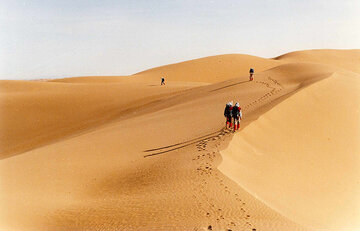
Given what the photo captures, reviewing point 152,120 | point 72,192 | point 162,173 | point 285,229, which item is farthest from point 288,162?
point 152,120

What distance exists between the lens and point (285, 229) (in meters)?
5.66

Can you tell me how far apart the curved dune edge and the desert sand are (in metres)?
0.04

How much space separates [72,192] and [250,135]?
6.07 metres

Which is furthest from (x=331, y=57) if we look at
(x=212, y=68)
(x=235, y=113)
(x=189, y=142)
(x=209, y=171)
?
(x=209, y=171)

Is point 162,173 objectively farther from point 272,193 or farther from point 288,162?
point 288,162

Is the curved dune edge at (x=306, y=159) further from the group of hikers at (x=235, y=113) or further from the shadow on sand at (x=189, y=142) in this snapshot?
the shadow on sand at (x=189, y=142)

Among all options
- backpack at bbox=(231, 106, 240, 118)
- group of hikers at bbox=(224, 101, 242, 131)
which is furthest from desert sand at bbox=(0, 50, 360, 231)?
backpack at bbox=(231, 106, 240, 118)

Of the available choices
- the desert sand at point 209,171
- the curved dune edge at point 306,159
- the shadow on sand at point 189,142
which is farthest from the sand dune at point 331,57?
the shadow on sand at point 189,142

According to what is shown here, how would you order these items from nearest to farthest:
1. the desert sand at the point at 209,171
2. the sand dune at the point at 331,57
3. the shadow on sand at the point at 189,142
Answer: the desert sand at the point at 209,171
the shadow on sand at the point at 189,142
the sand dune at the point at 331,57

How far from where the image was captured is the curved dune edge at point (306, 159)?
A: 7.95m

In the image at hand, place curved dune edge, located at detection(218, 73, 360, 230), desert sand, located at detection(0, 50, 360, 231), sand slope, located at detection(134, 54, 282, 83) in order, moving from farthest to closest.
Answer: sand slope, located at detection(134, 54, 282, 83), curved dune edge, located at detection(218, 73, 360, 230), desert sand, located at detection(0, 50, 360, 231)

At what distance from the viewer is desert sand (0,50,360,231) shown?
6410mm

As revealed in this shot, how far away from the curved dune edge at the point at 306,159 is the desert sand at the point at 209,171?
4 centimetres

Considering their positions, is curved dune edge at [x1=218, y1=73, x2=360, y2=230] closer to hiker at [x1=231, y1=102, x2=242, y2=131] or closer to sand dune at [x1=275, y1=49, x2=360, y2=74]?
hiker at [x1=231, y1=102, x2=242, y2=131]
